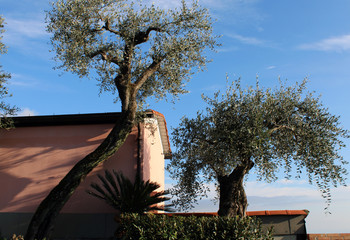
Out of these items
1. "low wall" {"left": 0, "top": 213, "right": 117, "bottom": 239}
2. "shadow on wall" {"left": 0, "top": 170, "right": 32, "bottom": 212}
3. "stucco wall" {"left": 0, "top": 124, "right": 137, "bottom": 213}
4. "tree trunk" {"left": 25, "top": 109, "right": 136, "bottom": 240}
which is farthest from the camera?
"shadow on wall" {"left": 0, "top": 170, "right": 32, "bottom": 212}

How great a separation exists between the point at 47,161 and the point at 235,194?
28.7 ft

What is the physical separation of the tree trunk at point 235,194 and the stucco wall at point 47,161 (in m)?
4.15

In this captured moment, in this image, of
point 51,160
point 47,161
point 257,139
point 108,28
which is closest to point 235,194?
point 257,139

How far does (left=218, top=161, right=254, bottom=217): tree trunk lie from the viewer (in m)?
12.1

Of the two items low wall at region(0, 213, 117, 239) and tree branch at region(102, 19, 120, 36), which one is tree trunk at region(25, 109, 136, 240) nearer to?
low wall at region(0, 213, 117, 239)

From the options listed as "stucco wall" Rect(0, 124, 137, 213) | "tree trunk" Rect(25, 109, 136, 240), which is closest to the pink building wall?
"stucco wall" Rect(0, 124, 137, 213)

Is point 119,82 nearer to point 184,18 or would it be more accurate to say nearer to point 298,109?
point 184,18

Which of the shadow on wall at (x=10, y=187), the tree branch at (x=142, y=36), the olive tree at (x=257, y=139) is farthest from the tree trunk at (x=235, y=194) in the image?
the shadow on wall at (x=10, y=187)

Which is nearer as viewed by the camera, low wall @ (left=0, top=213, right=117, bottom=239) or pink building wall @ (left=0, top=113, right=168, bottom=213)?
low wall @ (left=0, top=213, right=117, bottom=239)

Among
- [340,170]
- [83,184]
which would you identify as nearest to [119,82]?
[83,184]

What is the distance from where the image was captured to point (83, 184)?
1405 centimetres

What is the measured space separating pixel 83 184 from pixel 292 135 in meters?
9.29

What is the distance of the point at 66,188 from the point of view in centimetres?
1113

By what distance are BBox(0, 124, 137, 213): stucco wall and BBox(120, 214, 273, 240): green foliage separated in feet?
16.2
